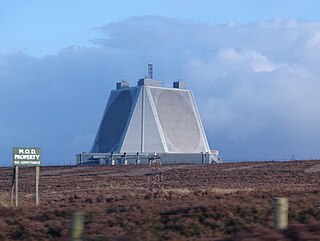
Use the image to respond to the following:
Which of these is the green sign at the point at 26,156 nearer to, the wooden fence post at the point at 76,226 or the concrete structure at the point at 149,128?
the wooden fence post at the point at 76,226

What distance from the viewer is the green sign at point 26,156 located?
85.4 feet

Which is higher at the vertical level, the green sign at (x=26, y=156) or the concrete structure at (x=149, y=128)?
the concrete structure at (x=149, y=128)

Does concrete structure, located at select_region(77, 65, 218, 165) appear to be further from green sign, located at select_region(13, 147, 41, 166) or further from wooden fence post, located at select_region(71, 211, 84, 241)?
wooden fence post, located at select_region(71, 211, 84, 241)

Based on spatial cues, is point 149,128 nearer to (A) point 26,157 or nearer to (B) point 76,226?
(A) point 26,157

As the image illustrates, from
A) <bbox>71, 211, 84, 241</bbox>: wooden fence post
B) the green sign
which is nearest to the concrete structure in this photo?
the green sign

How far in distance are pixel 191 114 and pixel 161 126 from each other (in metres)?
7.70

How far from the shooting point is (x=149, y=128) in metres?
97.8

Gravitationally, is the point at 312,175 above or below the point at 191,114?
below

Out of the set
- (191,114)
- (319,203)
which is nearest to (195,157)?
(191,114)

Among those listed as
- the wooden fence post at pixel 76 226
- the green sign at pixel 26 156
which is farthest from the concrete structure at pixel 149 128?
the wooden fence post at pixel 76 226

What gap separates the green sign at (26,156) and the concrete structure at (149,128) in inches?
2521

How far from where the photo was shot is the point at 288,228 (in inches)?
383

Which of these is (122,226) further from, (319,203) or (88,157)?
(88,157)

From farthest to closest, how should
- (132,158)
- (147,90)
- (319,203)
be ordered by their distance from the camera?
(147,90)
(132,158)
(319,203)
